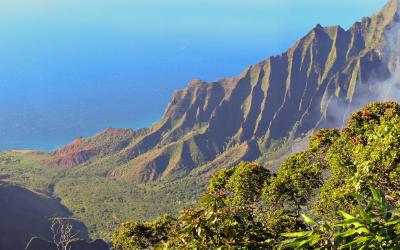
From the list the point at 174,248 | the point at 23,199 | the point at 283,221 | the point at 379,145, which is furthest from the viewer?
the point at 23,199

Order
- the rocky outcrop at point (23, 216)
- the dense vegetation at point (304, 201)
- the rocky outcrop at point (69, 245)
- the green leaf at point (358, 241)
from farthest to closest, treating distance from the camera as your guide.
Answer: the rocky outcrop at point (23, 216)
the rocky outcrop at point (69, 245)
the dense vegetation at point (304, 201)
the green leaf at point (358, 241)

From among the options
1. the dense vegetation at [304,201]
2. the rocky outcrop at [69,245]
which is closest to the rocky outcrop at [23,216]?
the rocky outcrop at [69,245]

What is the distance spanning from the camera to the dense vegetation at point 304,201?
9906mm

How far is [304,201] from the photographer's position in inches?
1581

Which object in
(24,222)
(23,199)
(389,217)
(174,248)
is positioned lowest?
(389,217)

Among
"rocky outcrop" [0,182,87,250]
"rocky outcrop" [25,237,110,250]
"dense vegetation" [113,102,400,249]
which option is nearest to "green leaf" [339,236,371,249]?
"dense vegetation" [113,102,400,249]

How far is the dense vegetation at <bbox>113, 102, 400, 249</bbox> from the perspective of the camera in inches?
390

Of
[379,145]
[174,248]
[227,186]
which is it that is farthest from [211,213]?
[227,186]

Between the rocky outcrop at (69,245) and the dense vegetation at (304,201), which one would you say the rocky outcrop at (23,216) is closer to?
the rocky outcrop at (69,245)

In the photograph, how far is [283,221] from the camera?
113 ft

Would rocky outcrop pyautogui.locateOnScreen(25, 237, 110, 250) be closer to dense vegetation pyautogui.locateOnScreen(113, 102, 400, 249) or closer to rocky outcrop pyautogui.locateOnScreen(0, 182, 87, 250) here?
rocky outcrop pyautogui.locateOnScreen(0, 182, 87, 250)

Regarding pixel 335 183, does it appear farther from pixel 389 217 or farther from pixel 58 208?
pixel 58 208

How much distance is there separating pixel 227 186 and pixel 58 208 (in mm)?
169716

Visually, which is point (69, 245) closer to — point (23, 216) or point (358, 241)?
point (23, 216)
